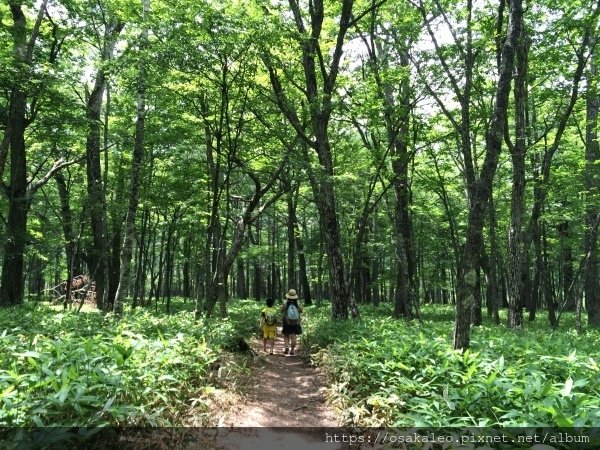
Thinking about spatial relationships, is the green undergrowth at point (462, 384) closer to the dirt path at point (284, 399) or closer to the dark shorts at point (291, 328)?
the dirt path at point (284, 399)

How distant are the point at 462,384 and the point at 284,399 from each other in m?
3.25

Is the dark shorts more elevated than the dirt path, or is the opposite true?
the dark shorts

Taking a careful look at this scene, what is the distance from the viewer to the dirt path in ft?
19.9

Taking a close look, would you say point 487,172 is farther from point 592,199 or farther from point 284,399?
point 592,199

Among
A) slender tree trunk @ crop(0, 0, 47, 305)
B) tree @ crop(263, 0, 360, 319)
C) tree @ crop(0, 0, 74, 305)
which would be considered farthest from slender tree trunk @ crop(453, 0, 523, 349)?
slender tree trunk @ crop(0, 0, 47, 305)

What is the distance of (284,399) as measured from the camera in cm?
720

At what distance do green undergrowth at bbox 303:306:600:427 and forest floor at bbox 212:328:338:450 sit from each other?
415mm

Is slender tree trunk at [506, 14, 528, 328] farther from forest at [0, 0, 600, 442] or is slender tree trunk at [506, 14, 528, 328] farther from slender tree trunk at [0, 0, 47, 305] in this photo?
slender tree trunk at [0, 0, 47, 305]

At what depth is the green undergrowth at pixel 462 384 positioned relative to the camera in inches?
159

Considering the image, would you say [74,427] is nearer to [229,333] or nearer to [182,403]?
[182,403]

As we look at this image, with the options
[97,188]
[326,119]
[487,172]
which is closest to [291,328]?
[326,119]

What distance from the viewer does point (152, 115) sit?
1398 centimetres

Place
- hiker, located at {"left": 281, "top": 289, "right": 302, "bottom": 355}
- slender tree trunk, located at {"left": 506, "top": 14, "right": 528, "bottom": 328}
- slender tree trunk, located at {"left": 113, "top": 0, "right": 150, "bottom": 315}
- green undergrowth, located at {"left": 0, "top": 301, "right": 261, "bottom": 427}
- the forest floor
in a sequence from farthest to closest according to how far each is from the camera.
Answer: slender tree trunk, located at {"left": 506, "top": 14, "right": 528, "bottom": 328}
hiker, located at {"left": 281, "top": 289, "right": 302, "bottom": 355}
slender tree trunk, located at {"left": 113, "top": 0, "right": 150, "bottom": 315}
the forest floor
green undergrowth, located at {"left": 0, "top": 301, "right": 261, "bottom": 427}

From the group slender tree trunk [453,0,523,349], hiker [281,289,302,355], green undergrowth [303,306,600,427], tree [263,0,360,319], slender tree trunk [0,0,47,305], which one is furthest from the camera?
slender tree trunk [0,0,47,305]
